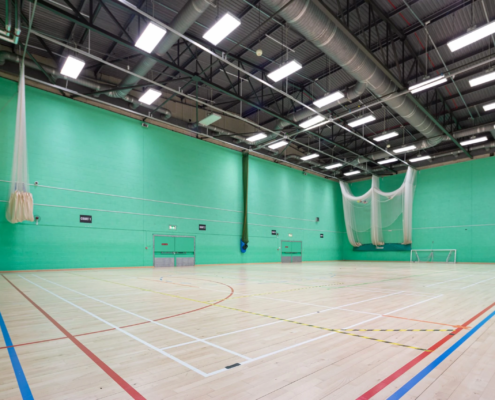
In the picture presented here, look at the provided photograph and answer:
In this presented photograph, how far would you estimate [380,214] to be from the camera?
26344 mm

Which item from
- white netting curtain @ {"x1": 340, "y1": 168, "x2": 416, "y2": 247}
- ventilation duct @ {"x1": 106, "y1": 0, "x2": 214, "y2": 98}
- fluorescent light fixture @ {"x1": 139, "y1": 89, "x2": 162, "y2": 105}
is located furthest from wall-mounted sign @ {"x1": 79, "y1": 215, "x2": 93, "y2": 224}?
white netting curtain @ {"x1": 340, "y1": 168, "x2": 416, "y2": 247}

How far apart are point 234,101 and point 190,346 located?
1796 centimetres

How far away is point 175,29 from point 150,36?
123 cm

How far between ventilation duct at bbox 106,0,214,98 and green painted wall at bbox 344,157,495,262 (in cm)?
2505

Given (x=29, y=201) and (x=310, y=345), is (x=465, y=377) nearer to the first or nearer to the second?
(x=310, y=345)

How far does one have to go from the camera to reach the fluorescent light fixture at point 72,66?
12148 mm

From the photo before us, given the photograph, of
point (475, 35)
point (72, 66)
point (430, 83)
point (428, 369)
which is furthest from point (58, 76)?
point (428, 369)

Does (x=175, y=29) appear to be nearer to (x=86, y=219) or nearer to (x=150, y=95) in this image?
(x=150, y=95)

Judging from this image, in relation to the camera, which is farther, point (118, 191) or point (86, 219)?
point (118, 191)

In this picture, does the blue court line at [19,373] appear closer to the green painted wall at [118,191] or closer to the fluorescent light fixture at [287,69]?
the fluorescent light fixture at [287,69]

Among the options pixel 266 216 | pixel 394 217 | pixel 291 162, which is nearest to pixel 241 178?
pixel 266 216

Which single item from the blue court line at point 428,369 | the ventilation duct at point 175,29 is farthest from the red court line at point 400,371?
the ventilation duct at point 175,29

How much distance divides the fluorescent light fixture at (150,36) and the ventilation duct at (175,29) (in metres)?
1.12

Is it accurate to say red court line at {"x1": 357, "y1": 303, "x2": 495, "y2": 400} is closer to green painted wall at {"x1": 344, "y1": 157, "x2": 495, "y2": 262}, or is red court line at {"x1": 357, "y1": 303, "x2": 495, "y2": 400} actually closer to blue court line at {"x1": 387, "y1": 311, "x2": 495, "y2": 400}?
blue court line at {"x1": 387, "y1": 311, "x2": 495, "y2": 400}
